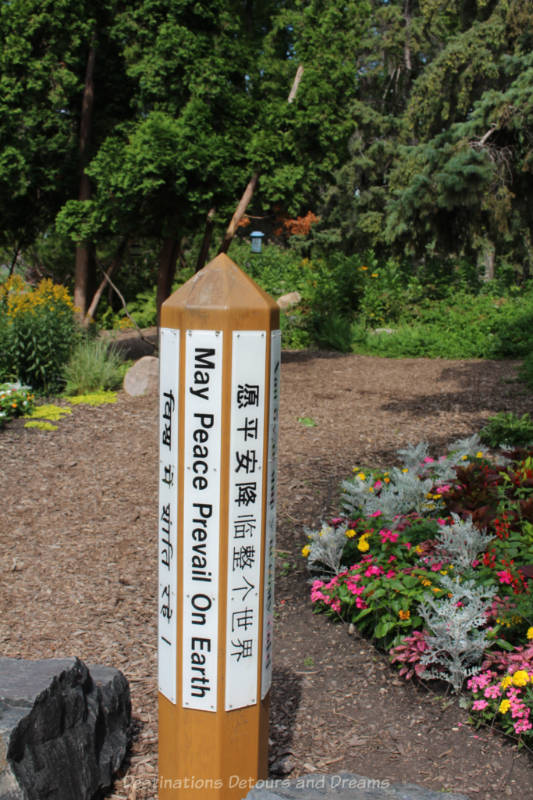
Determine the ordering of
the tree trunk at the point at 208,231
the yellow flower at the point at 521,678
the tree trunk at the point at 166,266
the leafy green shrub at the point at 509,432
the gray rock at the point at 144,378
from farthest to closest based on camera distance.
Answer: the tree trunk at the point at 166,266 → the tree trunk at the point at 208,231 → the gray rock at the point at 144,378 → the leafy green shrub at the point at 509,432 → the yellow flower at the point at 521,678

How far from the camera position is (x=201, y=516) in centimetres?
208

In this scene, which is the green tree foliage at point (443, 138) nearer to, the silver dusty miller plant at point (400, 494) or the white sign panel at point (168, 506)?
the silver dusty miller plant at point (400, 494)

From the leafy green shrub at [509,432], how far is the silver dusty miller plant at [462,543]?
8.47 ft

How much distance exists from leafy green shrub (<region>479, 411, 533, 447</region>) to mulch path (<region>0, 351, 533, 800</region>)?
46 centimetres

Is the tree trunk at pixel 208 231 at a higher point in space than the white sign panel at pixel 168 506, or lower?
higher

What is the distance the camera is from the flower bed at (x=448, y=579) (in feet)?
9.05

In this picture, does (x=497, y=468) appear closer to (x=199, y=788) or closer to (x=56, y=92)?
(x=199, y=788)

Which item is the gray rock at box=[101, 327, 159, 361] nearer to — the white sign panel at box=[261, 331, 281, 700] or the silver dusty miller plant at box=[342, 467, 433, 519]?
the silver dusty miller plant at box=[342, 467, 433, 519]

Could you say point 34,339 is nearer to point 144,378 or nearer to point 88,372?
point 88,372

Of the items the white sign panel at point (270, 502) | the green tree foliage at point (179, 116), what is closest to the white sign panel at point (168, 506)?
the white sign panel at point (270, 502)

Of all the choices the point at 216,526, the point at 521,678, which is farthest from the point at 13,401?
the point at 521,678

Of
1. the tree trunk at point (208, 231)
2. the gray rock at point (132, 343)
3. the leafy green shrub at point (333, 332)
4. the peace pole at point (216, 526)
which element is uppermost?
the tree trunk at point (208, 231)

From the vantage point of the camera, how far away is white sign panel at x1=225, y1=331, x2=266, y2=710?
204 cm

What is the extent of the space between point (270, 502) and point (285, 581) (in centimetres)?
189
